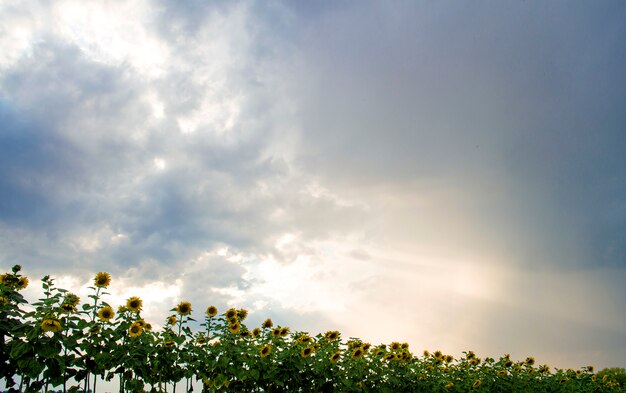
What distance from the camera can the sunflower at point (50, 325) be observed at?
685cm

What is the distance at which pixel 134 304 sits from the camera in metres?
8.27

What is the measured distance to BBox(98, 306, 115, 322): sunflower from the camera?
25.2ft

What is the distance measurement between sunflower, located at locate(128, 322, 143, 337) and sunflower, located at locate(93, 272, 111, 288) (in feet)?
2.81

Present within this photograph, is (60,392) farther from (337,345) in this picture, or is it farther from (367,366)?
(367,366)

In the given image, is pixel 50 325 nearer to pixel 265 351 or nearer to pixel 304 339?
pixel 265 351

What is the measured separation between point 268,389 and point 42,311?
377 cm

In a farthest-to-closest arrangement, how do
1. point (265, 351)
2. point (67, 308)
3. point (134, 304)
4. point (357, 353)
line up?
1. point (357, 353)
2. point (265, 351)
3. point (134, 304)
4. point (67, 308)

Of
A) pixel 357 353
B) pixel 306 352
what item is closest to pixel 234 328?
pixel 306 352

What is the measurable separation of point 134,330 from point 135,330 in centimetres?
1

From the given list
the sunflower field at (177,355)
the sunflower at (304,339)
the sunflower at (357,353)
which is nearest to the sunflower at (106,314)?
the sunflower field at (177,355)

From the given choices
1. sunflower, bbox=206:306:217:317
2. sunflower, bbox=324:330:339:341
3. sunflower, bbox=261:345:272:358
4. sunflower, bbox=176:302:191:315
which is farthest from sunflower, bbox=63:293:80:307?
sunflower, bbox=324:330:339:341

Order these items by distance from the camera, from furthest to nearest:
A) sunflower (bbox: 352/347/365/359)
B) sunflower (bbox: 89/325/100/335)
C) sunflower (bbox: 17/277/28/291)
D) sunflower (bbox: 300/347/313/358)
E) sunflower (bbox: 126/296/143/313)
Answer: sunflower (bbox: 352/347/365/359)
sunflower (bbox: 300/347/313/358)
sunflower (bbox: 126/296/143/313)
sunflower (bbox: 17/277/28/291)
sunflower (bbox: 89/325/100/335)

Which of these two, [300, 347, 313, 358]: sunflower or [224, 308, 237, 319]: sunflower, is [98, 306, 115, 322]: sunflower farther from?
[300, 347, 313, 358]: sunflower

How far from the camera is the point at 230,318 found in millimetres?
9289
